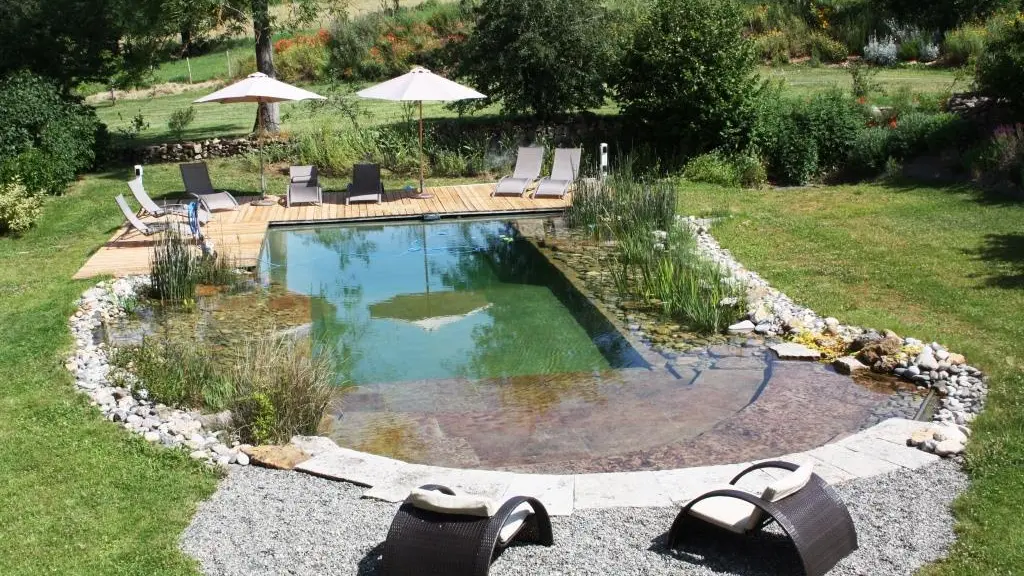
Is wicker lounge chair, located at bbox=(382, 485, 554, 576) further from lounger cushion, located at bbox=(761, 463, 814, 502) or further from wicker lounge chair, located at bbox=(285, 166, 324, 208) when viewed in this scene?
wicker lounge chair, located at bbox=(285, 166, 324, 208)

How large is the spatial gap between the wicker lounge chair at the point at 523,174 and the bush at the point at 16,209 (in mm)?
6511

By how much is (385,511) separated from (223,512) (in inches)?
34.4

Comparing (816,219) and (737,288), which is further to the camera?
(816,219)

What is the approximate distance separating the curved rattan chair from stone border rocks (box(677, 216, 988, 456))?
1.56m

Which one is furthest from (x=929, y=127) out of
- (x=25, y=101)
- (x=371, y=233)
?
(x=25, y=101)

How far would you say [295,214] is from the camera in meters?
14.1

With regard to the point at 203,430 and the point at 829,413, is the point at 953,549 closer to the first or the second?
the point at 829,413

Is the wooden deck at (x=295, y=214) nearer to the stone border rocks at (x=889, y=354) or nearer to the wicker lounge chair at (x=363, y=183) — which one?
the wicker lounge chair at (x=363, y=183)

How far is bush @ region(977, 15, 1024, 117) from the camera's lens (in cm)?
1395

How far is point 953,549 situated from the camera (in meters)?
4.71

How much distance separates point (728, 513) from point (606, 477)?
40.1 inches

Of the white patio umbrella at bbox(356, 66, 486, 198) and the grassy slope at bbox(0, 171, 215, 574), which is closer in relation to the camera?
the grassy slope at bbox(0, 171, 215, 574)

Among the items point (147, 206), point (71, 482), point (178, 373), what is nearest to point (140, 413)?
point (178, 373)

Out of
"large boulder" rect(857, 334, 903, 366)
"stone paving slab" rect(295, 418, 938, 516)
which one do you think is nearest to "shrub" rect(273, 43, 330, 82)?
"large boulder" rect(857, 334, 903, 366)
